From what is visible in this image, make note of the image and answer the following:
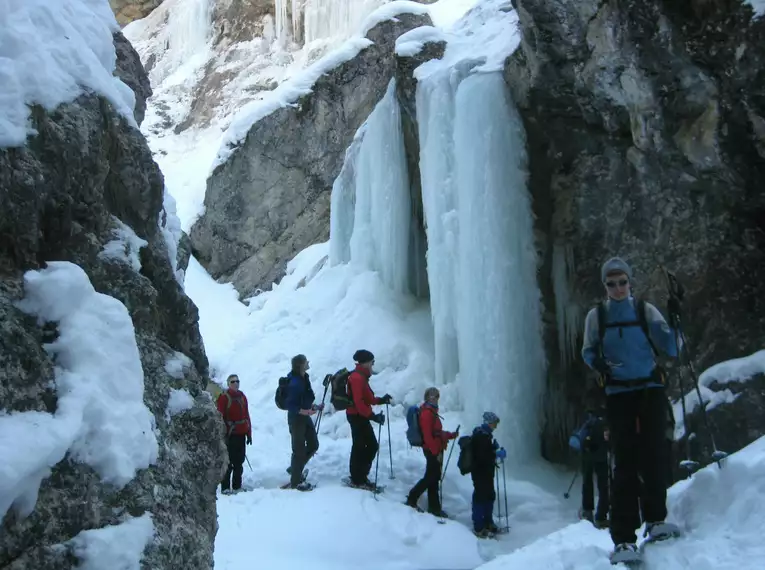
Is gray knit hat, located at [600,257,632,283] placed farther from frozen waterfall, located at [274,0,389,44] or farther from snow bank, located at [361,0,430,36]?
frozen waterfall, located at [274,0,389,44]

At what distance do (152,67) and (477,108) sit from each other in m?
30.3

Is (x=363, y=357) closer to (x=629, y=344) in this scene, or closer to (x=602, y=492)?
(x=602, y=492)

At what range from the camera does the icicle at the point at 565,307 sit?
1066 centimetres

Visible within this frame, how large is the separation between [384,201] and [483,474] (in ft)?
22.9

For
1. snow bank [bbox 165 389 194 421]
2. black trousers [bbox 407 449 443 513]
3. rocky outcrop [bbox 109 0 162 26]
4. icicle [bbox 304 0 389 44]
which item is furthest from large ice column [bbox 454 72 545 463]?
rocky outcrop [bbox 109 0 162 26]

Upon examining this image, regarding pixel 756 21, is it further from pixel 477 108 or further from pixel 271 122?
pixel 271 122

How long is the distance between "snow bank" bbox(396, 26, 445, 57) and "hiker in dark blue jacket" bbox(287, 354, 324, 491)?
6.85 metres

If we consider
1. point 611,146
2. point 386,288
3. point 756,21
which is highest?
point 756,21

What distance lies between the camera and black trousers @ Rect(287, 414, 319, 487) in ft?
26.8

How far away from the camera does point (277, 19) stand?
33.5m

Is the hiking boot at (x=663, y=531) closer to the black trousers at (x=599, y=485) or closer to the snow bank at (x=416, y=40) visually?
the black trousers at (x=599, y=485)

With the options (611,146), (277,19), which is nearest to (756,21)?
(611,146)

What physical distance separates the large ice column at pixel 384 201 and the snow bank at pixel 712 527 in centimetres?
898

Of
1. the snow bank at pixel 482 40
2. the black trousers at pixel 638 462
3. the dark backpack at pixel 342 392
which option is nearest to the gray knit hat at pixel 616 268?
the black trousers at pixel 638 462
